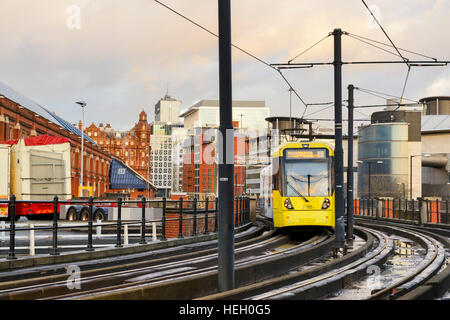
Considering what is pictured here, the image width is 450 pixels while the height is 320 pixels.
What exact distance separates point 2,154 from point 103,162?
6161cm

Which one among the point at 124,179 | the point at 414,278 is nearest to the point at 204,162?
the point at 124,179

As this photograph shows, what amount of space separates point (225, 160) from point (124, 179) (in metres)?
62.4

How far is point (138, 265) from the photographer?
13031 mm

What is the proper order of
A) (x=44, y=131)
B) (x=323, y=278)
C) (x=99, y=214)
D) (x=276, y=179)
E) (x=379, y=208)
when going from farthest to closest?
1. (x=44, y=131)
2. (x=379, y=208)
3. (x=99, y=214)
4. (x=276, y=179)
5. (x=323, y=278)

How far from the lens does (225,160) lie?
31.0 feet

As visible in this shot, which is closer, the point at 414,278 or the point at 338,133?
the point at 414,278

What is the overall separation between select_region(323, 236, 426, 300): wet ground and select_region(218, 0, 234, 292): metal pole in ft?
6.39

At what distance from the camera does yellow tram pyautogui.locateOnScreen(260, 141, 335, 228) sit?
21172 millimetres

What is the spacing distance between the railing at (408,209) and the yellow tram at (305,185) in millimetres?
14955

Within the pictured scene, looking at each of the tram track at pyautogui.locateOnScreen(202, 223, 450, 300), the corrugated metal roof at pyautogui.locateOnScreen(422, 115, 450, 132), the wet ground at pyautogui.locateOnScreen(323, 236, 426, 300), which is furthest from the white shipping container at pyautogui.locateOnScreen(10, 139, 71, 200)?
the corrugated metal roof at pyautogui.locateOnScreen(422, 115, 450, 132)

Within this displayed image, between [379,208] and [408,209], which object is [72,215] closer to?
[379,208]

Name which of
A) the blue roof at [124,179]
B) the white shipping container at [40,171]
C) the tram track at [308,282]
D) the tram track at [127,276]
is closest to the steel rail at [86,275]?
the tram track at [127,276]
